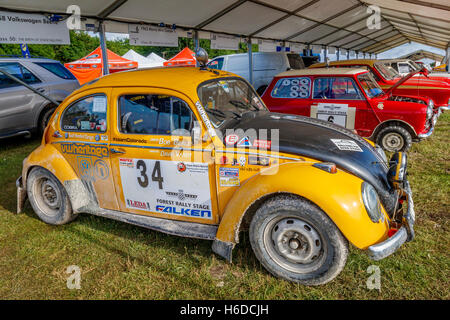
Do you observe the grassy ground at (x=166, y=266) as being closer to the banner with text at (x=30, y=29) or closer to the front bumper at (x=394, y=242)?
the front bumper at (x=394, y=242)

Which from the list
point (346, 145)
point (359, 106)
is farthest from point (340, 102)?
point (346, 145)

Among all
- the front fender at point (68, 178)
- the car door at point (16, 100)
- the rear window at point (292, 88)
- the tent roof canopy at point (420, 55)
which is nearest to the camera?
the front fender at point (68, 178)

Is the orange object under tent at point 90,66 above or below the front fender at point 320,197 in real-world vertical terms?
above

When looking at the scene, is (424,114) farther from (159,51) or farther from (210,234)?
(159,51)

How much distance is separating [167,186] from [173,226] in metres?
0.42

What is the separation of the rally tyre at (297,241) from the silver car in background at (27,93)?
720cm

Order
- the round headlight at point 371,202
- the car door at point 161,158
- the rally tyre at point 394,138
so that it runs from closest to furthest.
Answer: the round headlight at point 371,202
the car door at point 161,158
the rally tyre at point 394,138

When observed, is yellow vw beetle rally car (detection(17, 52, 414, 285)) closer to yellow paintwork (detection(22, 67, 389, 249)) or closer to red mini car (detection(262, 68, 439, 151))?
yellow paintwork (detection(22, 67, 389, 249))

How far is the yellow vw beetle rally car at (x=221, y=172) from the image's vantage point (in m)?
2.61

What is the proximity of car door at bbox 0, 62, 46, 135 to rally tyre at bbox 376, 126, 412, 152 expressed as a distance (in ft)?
26.7

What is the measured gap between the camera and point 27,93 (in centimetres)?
771

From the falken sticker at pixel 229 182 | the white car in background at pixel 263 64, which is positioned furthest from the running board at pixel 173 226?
the white car in background at pixel 263 64

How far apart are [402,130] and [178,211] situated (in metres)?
5.25

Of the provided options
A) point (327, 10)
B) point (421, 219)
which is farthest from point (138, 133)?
point (327, 10)
